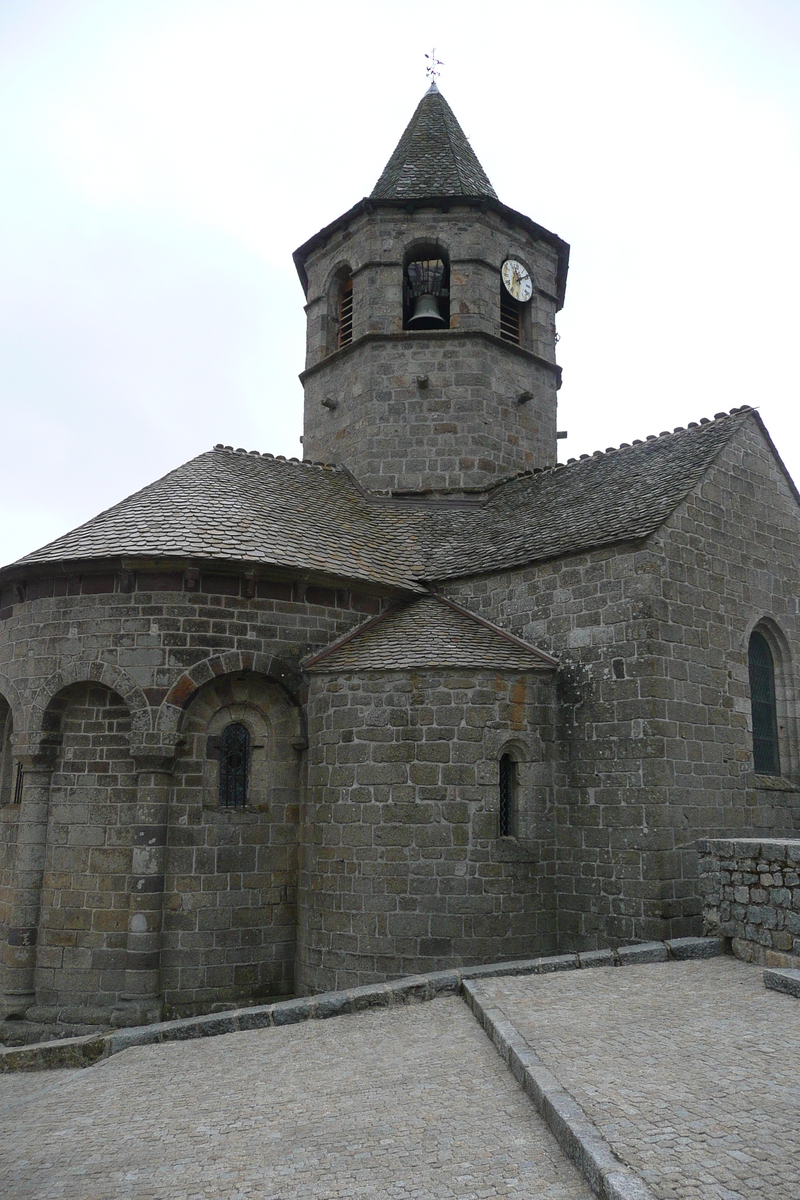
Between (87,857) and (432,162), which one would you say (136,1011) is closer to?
(87,857)

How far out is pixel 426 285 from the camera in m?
A: 17.0

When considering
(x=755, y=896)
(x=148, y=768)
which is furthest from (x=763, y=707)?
(x=148, y=768)

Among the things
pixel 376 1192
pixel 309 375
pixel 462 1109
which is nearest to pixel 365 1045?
Result: pixel 462 1109

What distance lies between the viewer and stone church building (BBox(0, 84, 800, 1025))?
1040cm

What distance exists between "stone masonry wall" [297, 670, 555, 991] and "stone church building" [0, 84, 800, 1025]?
3 cm

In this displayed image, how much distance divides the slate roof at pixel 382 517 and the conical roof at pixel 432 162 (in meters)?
5.91

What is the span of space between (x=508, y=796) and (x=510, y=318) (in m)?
10.1

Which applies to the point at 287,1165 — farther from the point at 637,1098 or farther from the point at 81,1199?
the point at 637,1098

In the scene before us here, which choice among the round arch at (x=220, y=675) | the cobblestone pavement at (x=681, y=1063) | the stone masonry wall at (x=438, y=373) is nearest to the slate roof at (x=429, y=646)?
the round arch at (x=220, y=675)

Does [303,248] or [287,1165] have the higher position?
[303,248]

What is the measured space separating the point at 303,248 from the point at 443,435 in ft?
17.6

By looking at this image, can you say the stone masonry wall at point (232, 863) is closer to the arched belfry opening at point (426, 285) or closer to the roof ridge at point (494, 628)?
the roof ridge at point (494, 628)

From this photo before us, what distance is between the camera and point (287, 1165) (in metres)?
4.91

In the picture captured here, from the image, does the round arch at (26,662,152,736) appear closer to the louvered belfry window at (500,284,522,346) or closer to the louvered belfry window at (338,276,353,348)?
the louvered belfry window at (338,276,353,348)
